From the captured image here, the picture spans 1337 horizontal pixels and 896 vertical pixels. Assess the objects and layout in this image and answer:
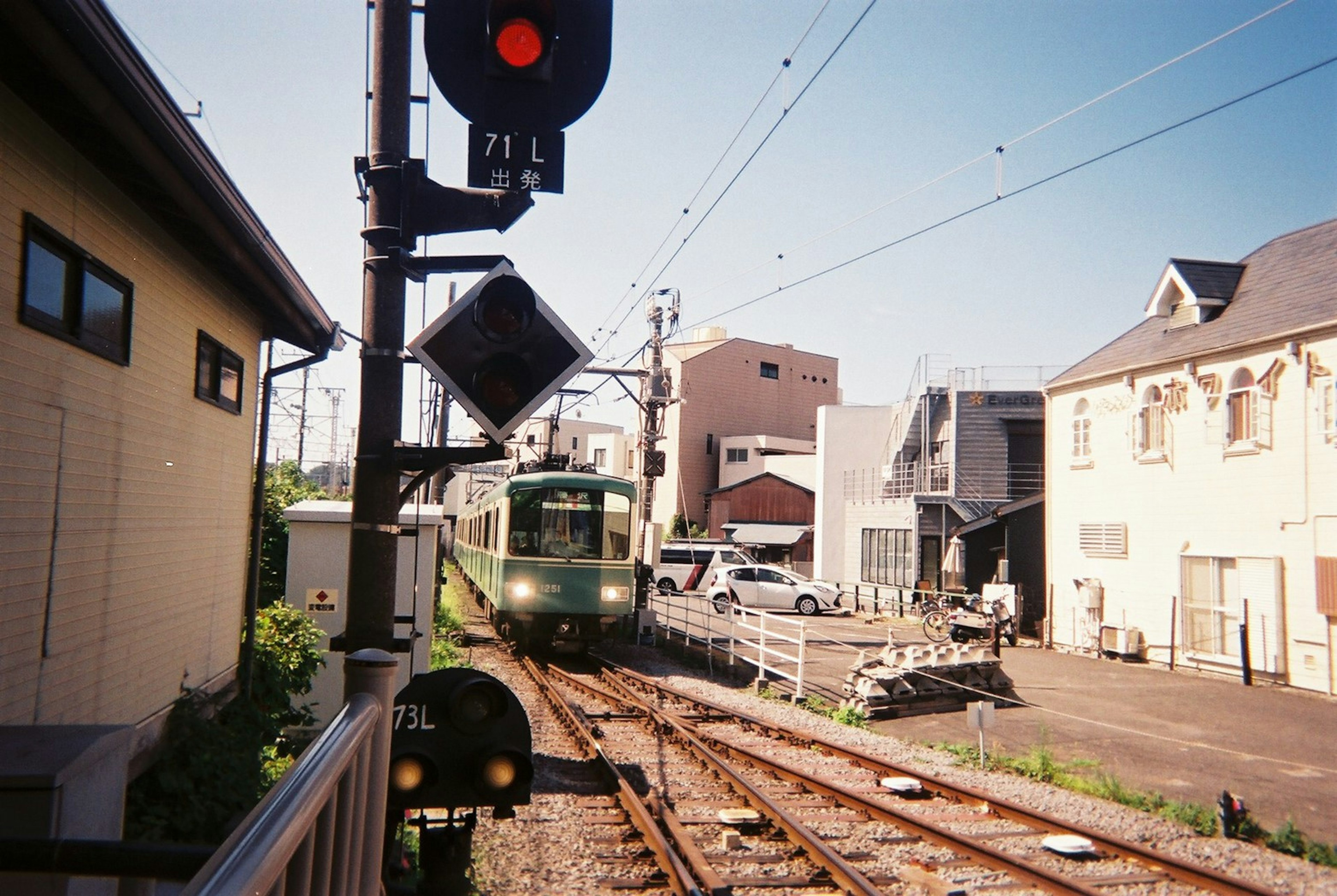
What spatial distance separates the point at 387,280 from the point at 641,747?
780cm

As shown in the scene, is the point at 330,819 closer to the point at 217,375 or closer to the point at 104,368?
the point at 104,368

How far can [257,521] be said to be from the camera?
28.4ft

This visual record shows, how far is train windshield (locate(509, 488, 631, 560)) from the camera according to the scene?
15.8 m

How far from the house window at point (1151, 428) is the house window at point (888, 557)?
411 inches

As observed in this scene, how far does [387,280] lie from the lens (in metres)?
3.19

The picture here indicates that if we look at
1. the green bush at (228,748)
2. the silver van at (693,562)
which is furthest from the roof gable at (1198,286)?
the green bush at (228,748)

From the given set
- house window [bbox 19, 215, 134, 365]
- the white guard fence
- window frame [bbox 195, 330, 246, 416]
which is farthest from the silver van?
house window [bbox 19, 215, 134, 365]

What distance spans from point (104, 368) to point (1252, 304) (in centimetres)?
1845

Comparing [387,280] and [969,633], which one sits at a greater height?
[387,280]

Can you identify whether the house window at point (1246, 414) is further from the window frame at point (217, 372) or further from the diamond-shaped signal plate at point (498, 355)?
the diamond-shaped signal plate at point (498, 355)

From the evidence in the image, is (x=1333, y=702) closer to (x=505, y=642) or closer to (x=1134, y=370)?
(x=1134, y=370)

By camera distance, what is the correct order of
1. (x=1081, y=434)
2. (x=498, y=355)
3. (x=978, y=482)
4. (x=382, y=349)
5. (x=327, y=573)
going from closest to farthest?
1. (x=498, y=355)
2. (x=382, y=349)
3. (x=327, y=573)
4. (x=1081, y=434)
5. (x=978, y=482)

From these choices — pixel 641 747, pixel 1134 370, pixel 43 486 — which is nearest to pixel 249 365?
pixel 43 486

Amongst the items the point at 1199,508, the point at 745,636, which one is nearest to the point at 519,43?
the point at 1199,508
